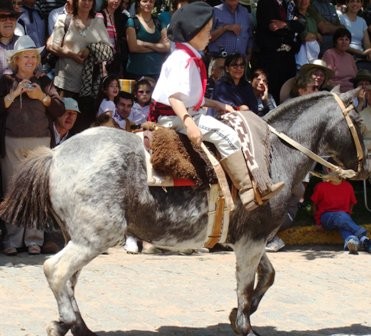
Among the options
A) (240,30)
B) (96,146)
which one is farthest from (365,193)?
(96,146)

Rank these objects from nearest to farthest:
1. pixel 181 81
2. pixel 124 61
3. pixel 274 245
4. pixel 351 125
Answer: pixel 181 81, pixel 351 125, pixel 274 245, pixel 124 61

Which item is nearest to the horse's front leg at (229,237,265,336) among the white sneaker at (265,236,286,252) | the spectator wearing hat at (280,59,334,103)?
the white sneaker at (265,236,286,252)

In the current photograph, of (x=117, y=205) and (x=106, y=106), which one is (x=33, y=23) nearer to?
(x=106, y=106)

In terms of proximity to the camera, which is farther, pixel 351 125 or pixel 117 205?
pixel 351 125

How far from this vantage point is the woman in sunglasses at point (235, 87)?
12.8 meters

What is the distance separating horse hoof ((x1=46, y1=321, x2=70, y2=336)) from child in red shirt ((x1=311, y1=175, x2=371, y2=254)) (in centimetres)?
550

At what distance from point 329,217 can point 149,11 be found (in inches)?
145

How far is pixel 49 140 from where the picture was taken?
11.4 meters

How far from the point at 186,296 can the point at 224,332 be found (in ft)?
3.86

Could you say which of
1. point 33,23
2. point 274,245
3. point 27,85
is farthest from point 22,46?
point 274,245

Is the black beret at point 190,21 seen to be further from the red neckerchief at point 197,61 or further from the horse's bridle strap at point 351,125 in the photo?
the horse's bridle strap at point 351,125

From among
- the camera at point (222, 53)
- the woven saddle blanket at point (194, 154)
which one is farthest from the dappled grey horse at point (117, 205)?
the camera at point (222, 53)

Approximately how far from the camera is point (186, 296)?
986cm

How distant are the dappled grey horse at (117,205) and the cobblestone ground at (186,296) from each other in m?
0.60
